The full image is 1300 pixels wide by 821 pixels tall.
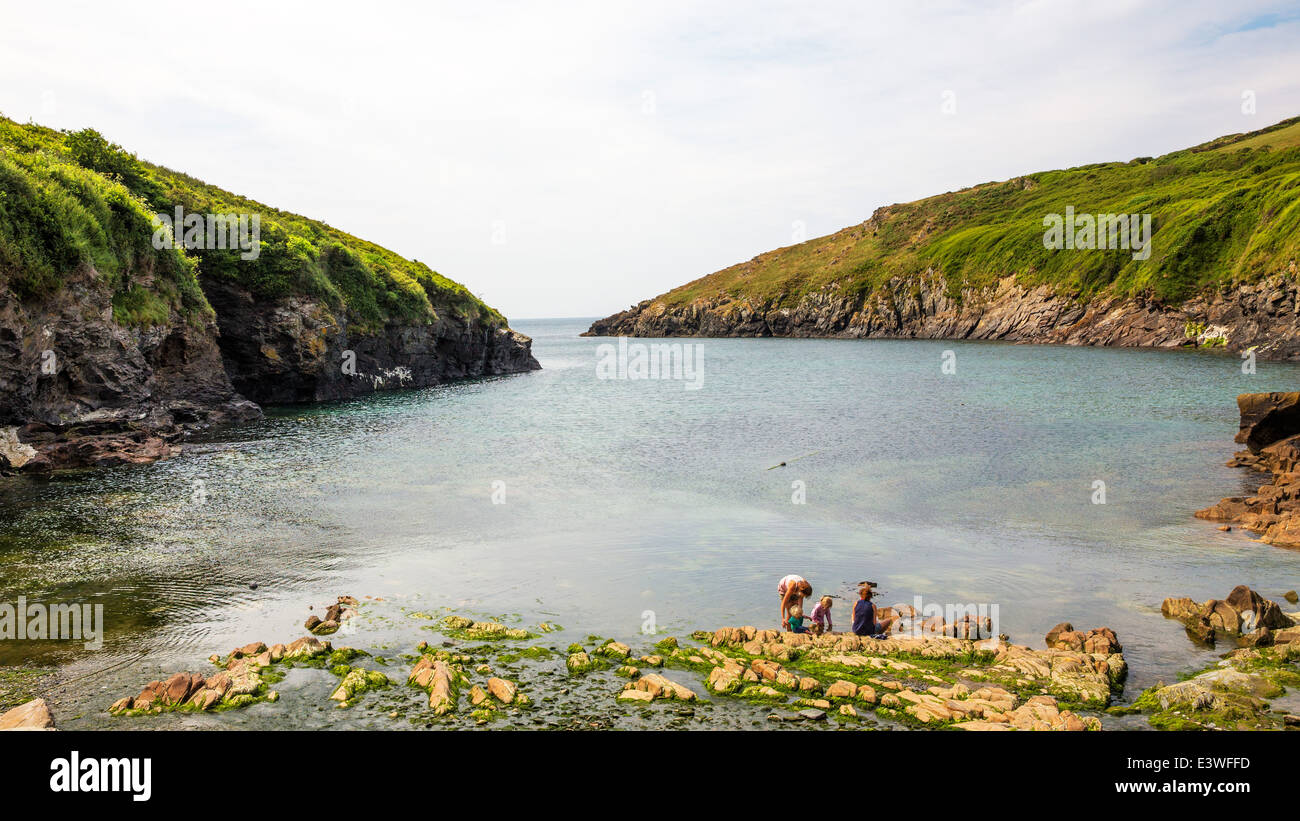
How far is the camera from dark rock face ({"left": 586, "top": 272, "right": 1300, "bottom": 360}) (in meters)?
81.1

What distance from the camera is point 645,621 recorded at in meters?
16.8

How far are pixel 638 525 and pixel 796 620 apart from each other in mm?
9980

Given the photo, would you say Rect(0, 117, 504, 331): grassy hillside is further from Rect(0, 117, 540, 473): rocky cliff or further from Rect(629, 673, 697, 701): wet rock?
Rect(629, 673, 697, 701): wet rock

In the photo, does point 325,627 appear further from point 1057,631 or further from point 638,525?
point 1057,631

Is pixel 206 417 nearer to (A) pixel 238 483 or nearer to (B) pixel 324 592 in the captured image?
(A) pixel 238 483

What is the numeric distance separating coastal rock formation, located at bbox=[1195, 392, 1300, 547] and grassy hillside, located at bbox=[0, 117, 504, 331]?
47.4 m

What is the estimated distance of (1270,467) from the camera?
100 feet

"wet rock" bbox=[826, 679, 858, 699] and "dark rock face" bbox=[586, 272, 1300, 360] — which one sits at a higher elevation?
"dark rock face" bbox=[586, 272, 1300, 360]

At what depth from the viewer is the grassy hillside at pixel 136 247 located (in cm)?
3250

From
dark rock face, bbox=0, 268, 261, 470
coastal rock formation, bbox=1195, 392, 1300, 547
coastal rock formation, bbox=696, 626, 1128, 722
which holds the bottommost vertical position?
coastal rock formation, bbox=696, 626, 1128, 722

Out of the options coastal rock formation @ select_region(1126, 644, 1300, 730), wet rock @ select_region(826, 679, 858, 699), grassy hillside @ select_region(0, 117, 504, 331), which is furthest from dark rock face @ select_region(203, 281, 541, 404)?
coastal rock formation @ select_region(1126, 644, 1300, 730)

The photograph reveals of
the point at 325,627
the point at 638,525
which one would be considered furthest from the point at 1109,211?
the point at 325,627

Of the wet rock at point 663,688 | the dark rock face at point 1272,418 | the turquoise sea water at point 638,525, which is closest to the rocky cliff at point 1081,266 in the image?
the turquoise sea water at point 638,525

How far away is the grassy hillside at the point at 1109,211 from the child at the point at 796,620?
9298cm
